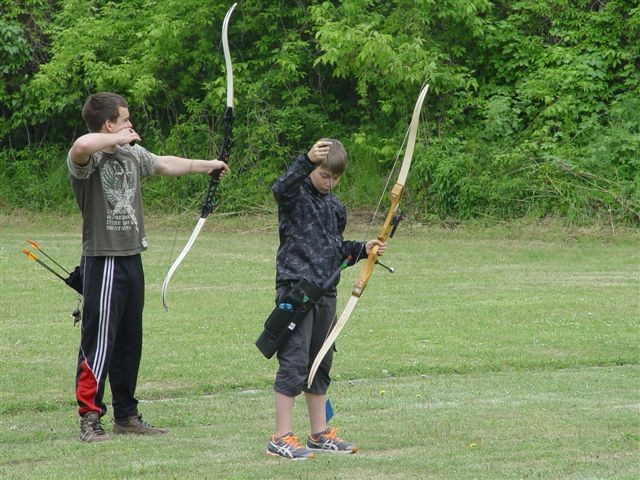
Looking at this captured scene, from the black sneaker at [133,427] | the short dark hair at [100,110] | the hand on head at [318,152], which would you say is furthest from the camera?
the black sneaker at [133,427]

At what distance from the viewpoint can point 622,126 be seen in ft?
71.1

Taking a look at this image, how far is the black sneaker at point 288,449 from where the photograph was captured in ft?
19.7

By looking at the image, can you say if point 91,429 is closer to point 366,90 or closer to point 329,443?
point 329,443

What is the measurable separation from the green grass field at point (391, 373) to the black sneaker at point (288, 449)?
0.30 feet

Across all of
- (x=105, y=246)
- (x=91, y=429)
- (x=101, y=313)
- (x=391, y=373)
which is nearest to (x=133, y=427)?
(x=91, y=429)

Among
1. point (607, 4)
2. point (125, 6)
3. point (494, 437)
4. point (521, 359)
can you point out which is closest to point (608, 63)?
point (607, 4)

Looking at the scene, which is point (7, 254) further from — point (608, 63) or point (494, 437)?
point (494, 437)

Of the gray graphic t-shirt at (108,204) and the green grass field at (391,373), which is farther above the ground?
the gray graphic t-shirt at (108,204)

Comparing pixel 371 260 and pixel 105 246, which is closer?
pixel 371 260

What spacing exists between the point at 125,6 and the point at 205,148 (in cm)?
395

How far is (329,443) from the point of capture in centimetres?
621

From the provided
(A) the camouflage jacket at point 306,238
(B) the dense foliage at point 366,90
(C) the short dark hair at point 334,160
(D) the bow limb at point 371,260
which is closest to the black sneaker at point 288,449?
(D) the bow limb at point 371,260

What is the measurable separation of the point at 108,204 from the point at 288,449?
66.8 inches

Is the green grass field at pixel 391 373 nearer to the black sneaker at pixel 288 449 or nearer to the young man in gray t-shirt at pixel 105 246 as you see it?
the black sneaker at pixel 288 449
